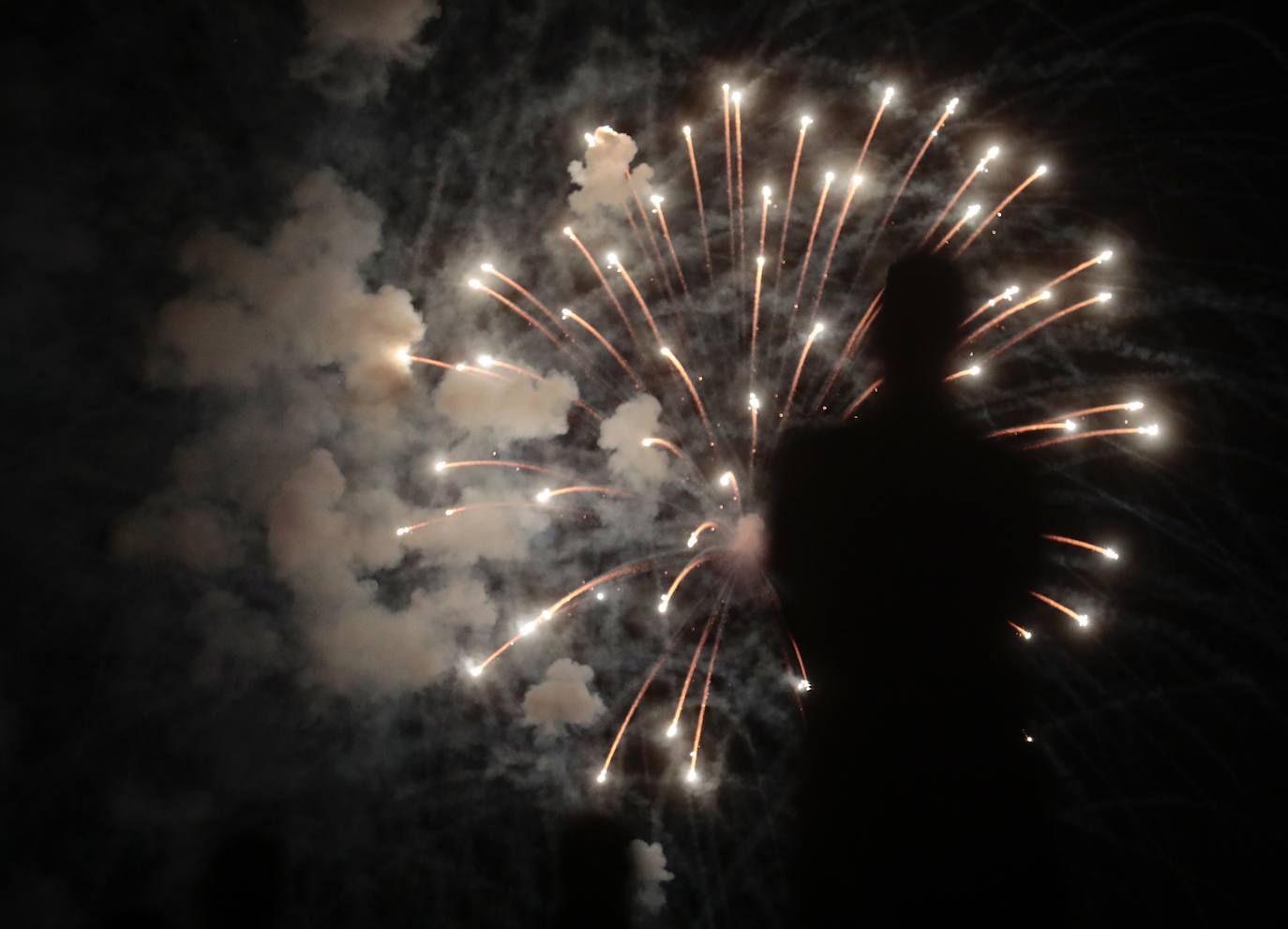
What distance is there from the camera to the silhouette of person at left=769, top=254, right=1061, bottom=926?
161 inches

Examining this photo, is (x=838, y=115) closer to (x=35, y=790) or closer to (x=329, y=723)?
(x=329, y=723)

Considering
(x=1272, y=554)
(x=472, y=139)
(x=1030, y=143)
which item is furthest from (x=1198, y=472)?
(x=472, y=139)

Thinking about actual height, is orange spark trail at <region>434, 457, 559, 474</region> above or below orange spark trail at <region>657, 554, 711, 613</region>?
above

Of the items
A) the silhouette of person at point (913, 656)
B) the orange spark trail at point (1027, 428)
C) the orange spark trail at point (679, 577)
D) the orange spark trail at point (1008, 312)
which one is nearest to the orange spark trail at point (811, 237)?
the silhouette of person at point (913, 656)

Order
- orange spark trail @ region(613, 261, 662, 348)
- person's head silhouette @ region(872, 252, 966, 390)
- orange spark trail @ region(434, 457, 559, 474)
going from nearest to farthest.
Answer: person's head silhouette @ region(872, 252, 966, 390) < orange spark trail @ region(613, 261, 662, 348) < orange spark trail @ region(434, 457, 559, 474)

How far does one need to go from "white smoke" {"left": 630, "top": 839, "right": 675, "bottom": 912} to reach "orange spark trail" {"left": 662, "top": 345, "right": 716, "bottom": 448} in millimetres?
4313

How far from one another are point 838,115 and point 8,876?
409 inches

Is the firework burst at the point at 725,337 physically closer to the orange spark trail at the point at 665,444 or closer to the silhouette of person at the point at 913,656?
the orange spark trail at the point at 665,444

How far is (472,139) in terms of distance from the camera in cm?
624

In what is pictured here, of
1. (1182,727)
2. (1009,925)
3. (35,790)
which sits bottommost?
(1009,925)

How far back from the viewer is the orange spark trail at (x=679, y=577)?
6.43m

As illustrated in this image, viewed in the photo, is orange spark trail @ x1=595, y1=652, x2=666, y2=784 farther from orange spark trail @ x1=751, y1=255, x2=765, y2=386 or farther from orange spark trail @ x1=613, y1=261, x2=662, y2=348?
orange spark trail @ x1=613, y1=261, x2=662, y2=348

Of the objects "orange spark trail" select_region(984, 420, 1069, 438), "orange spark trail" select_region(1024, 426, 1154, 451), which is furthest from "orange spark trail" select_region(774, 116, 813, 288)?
"orange spark trail" select_region(1024, 426, 1154, 451)

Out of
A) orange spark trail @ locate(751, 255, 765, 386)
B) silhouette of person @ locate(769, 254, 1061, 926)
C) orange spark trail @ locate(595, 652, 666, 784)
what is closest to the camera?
silhouette of person @ locate(769, 254, 1061, 926)
